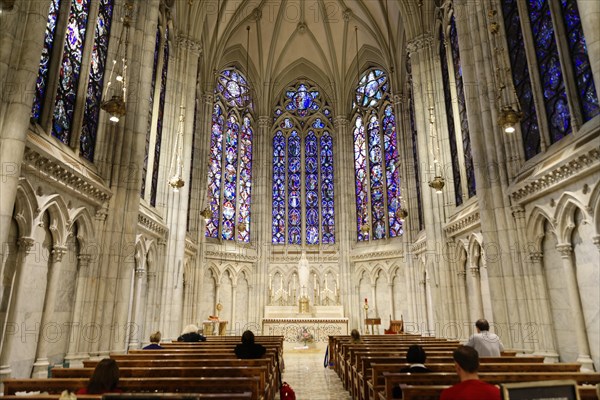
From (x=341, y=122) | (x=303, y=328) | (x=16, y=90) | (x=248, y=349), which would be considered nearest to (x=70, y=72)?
(x=16, y=90)

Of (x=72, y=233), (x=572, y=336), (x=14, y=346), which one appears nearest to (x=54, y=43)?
(x=72, y=233)

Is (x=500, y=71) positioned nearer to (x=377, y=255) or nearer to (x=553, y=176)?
(x=553, y=176)

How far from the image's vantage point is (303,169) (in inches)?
1036

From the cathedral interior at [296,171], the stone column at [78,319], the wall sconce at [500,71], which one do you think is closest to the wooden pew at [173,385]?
the cathedral interior at [296,171]

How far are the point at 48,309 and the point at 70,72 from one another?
222 inches

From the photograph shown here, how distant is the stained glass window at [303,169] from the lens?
2538 centimetres

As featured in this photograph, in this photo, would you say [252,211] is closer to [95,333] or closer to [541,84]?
[95,333]

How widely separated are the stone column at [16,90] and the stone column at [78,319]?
3849 millimetres

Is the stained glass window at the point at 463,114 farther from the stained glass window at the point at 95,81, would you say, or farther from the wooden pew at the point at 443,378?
the stained glass window at the point at 95,81

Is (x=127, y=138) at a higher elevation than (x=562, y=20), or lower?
lower

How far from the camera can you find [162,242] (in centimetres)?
1527

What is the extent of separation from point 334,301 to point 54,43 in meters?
18.4

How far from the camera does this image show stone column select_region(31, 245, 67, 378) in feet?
26.6

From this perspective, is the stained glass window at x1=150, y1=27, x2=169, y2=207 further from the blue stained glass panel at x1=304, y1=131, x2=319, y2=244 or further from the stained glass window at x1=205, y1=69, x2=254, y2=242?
the blue stained glass panel at x1=304, y1=131, x2=319, y2=244
